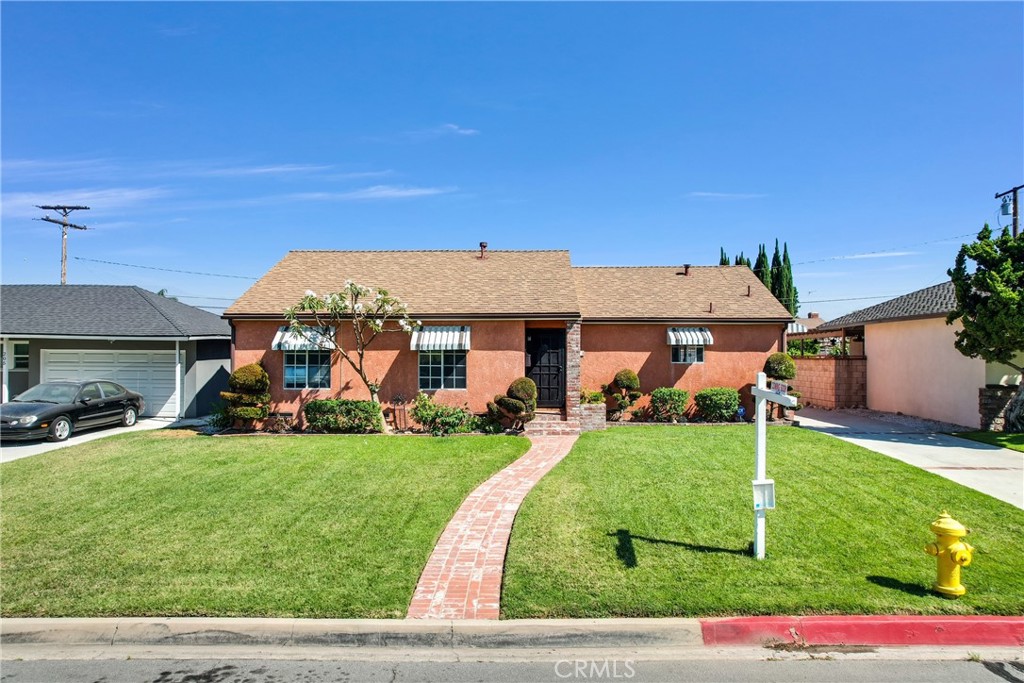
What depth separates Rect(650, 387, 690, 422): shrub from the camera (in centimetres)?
1716

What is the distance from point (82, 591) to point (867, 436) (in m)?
16.7

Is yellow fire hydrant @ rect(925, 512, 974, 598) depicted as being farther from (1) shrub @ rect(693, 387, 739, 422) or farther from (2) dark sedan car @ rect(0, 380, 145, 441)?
(2) dark sedan car @ rect(0, 380, 145, 441)

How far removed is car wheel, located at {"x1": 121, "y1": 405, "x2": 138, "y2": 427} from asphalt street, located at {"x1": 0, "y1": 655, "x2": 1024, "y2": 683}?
13733 millimetres

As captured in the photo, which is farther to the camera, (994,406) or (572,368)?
(572,368)

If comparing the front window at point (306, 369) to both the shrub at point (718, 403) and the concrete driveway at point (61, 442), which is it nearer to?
the concrete driveway at point (61, 442)

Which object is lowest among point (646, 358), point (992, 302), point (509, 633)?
point (509, 633)

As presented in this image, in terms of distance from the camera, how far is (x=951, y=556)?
237 inches

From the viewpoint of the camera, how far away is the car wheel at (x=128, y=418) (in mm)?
17250

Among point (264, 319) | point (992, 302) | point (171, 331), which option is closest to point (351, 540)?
point (264, 319)

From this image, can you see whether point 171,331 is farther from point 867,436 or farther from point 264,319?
point 867,436

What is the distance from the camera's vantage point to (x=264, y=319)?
53.8 feet

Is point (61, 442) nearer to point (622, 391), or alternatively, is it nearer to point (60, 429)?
point (60, 429)

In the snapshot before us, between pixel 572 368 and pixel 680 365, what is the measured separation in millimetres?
4113

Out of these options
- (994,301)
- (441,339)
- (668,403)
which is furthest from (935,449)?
(441,339)
